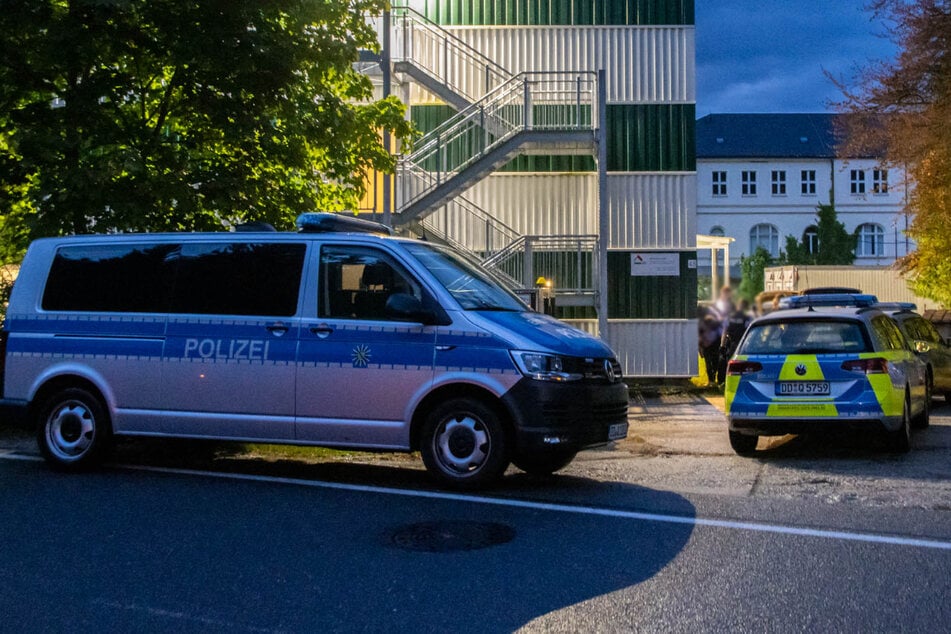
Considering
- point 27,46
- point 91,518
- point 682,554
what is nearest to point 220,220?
point 27,46

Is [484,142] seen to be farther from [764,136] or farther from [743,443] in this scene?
[764,136]

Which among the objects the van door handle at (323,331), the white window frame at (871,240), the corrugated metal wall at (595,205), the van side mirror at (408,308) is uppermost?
the white window frame at (871,240)

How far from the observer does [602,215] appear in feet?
65.7

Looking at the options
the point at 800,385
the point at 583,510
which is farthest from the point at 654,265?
the point at 583,510

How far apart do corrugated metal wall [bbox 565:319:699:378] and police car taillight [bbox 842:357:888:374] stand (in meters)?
11.7

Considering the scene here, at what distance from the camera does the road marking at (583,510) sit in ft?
20.8

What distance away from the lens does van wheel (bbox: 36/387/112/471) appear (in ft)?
29.6

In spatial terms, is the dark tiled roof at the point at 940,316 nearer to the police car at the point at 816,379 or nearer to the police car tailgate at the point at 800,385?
the police car at the point at 816,379

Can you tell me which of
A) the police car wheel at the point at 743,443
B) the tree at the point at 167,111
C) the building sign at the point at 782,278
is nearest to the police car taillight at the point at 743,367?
the police car wheel at the point at 743,443

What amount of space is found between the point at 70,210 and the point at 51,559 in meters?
7.38

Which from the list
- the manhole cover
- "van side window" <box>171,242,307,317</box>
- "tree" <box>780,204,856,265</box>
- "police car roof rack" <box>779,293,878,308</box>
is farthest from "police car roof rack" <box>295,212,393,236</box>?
"tree" <box>780,204,856,265</box>

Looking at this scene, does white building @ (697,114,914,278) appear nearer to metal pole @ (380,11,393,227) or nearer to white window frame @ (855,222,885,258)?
white window frame @ (855,222,885,258)

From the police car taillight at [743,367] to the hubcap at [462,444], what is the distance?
360 centimetres

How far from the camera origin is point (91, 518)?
7.03m
